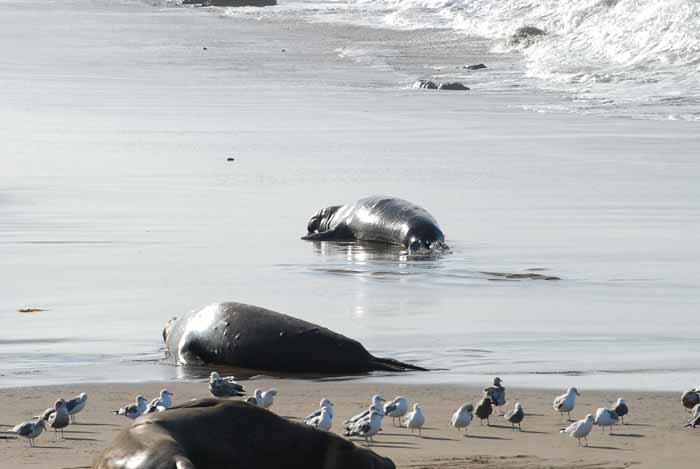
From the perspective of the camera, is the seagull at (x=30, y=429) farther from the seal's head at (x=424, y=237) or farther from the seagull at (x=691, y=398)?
the seal's head at (x=424, y=237)

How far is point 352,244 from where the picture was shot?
543 inches

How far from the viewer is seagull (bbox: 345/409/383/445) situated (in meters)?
6.53

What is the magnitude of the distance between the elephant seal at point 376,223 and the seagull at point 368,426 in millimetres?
6355

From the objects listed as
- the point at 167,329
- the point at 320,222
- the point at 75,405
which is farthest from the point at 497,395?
the point at 320,222

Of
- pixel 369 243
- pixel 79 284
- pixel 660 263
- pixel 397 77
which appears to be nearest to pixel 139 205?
pixel 369 243

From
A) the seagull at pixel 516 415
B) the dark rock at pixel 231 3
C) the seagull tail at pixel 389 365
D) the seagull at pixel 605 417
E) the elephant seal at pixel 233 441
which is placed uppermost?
the dark rock at pixel 231 3

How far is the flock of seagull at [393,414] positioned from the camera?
21.6ft

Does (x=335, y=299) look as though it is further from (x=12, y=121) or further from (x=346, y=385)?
(x=12, y=121)

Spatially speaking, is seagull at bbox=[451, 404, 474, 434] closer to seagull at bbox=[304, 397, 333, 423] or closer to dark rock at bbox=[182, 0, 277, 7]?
seagull at bbox=[304, 397, 333, 423]

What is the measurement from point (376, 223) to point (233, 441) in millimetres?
8222

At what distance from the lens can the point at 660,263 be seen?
1186cm

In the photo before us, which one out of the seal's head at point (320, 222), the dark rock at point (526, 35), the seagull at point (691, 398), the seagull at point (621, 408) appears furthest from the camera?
the dark rock at point (526, 35)

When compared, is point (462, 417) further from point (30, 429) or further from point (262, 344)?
point (262, 344)

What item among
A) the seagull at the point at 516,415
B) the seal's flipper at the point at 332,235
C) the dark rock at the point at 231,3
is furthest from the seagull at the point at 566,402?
the dark rock at the point at 231,3
